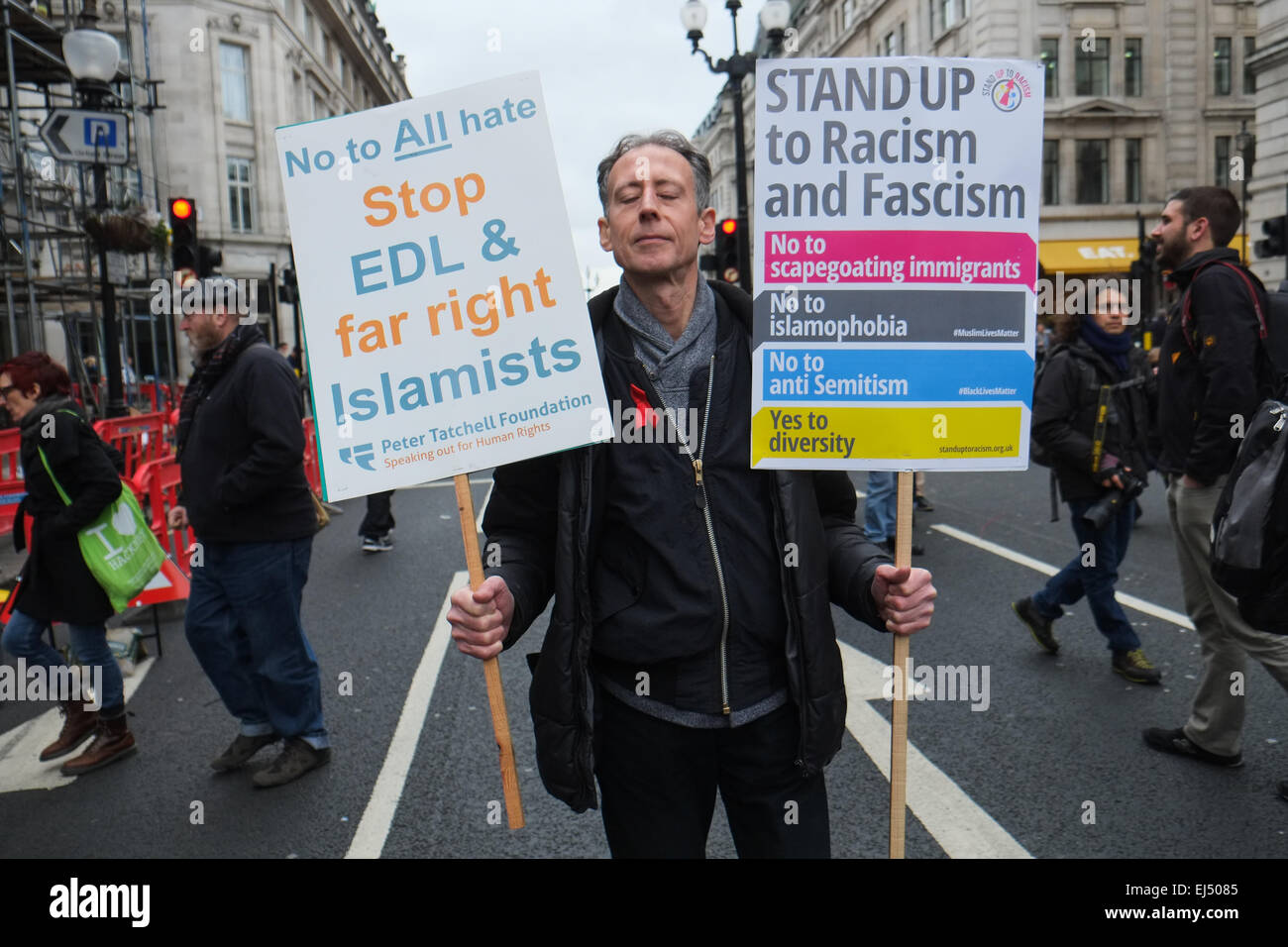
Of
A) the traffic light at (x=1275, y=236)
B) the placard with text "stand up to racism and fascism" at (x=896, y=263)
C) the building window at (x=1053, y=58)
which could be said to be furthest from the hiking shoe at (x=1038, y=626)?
the building window at (x=1053, y=58)

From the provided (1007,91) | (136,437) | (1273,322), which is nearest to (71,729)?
(1007,91)

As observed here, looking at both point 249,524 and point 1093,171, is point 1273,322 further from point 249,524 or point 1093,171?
point 1093,171

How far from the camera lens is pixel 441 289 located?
2.08 m

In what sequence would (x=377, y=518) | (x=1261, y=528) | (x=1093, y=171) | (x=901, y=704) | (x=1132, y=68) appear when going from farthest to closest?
(x=1093, y=171) < (x=1132, y=68) < (x=377, y=518) < (x=1261, y=528) < (x=901, y=704)

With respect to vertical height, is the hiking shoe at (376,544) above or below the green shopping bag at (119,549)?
below

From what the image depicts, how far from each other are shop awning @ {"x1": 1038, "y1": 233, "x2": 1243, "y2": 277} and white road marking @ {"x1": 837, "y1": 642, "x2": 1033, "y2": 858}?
35.4m

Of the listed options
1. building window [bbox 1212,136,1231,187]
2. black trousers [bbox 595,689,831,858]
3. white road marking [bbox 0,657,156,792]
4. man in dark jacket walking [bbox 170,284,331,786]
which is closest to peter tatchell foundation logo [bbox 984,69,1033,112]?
black trousers [bbox 595,689,831,858]

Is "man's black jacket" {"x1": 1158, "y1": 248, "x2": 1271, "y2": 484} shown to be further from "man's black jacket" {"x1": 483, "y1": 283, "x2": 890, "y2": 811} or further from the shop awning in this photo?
the shop awning

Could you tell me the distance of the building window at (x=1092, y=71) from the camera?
3647cm

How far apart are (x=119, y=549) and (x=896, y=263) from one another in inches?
152

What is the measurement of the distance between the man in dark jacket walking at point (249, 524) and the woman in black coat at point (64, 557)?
1.89ft

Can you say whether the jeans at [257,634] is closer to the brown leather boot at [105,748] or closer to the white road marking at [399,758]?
the white road marking at [399,758]

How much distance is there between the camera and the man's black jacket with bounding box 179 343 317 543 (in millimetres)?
3996

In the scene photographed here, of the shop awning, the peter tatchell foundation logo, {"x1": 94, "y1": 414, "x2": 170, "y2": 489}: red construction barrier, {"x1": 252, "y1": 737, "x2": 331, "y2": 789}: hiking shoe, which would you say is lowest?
{"x1": 252, "y1": 737, "x2": 331, "y2": 789}: hiking shoe
